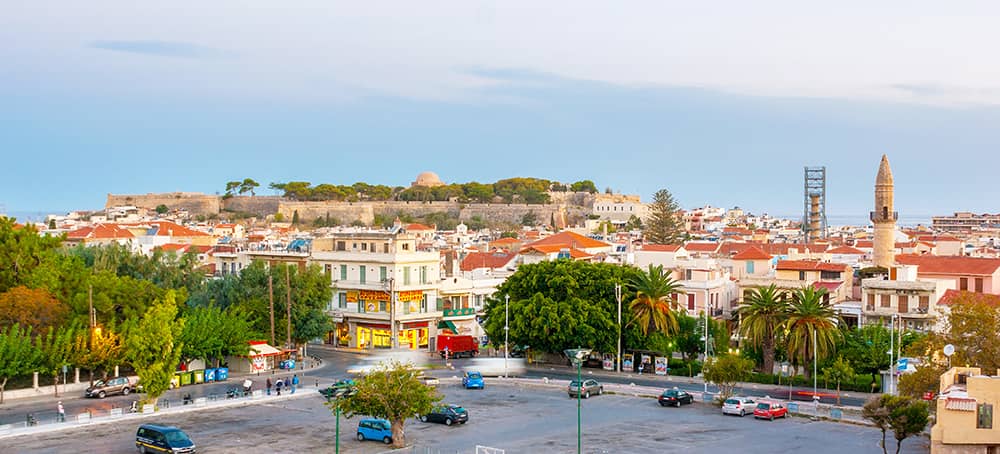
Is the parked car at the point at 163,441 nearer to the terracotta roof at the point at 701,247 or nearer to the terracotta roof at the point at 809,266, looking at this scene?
the terracotta roof at the point at 809,266

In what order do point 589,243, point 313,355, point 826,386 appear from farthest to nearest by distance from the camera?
1. point 589,243
2. point 313,355
3. point 826,386

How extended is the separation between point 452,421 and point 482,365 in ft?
57.0

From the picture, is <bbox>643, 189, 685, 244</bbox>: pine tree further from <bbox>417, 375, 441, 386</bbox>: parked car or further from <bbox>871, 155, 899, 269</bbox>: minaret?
<bbox>417, 375, 441, 386</bbox>: parked car

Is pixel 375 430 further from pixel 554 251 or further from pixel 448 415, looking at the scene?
pixel 554 251

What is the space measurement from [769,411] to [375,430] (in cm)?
1471

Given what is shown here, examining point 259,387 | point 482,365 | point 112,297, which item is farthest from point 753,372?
point 112,297

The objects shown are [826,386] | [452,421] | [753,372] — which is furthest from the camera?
[753,372]

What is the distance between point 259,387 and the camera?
4794 centimetres

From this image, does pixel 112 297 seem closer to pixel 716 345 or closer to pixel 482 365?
pixel 482 365

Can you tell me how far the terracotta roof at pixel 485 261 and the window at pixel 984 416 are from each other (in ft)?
184

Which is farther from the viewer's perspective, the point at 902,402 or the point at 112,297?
the point at 112,297

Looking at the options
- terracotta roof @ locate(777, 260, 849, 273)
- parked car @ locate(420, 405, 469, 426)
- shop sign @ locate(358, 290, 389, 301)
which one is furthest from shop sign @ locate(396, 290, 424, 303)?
parked car @ locate(420, 405, 469, 426)

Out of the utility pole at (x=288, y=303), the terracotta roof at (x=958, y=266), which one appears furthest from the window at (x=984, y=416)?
the terracotta roof at (x=958, y=266)

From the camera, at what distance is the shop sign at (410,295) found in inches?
2420
